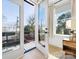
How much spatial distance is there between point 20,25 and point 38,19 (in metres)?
2.40

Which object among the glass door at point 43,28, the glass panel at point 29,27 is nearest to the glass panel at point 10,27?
the glass door at point 43,28

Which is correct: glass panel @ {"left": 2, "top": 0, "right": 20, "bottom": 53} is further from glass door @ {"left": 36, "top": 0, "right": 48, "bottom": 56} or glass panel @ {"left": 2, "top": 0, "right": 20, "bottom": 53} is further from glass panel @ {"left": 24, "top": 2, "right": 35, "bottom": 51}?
glass panel @ {"left": 24, "top": 2, "right": 35, "bottom": 51}

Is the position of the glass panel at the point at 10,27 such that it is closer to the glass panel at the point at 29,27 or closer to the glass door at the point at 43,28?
the glass door at the point at 43,28

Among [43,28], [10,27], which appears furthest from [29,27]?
[10,27]

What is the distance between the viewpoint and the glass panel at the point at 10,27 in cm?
351

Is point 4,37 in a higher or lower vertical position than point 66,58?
higher

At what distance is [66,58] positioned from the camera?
134 inches

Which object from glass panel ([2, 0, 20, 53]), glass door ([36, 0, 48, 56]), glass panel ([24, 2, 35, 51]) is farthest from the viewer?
glass panel ([24, 2, 35, 51])

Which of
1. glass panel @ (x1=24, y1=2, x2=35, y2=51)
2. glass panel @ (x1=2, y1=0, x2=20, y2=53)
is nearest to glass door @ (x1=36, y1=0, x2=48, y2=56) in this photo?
glass panel @ (x1=24, y1=2, x2=35, y2=51)

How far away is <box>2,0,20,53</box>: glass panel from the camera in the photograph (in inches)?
138

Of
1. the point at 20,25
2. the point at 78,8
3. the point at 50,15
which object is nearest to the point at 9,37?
the point at 20,25

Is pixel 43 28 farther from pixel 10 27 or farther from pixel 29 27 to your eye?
pixel 10 27

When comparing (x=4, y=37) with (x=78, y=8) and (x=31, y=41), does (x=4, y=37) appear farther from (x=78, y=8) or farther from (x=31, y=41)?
(x=31, y=41)

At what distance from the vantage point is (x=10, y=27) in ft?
12.6
